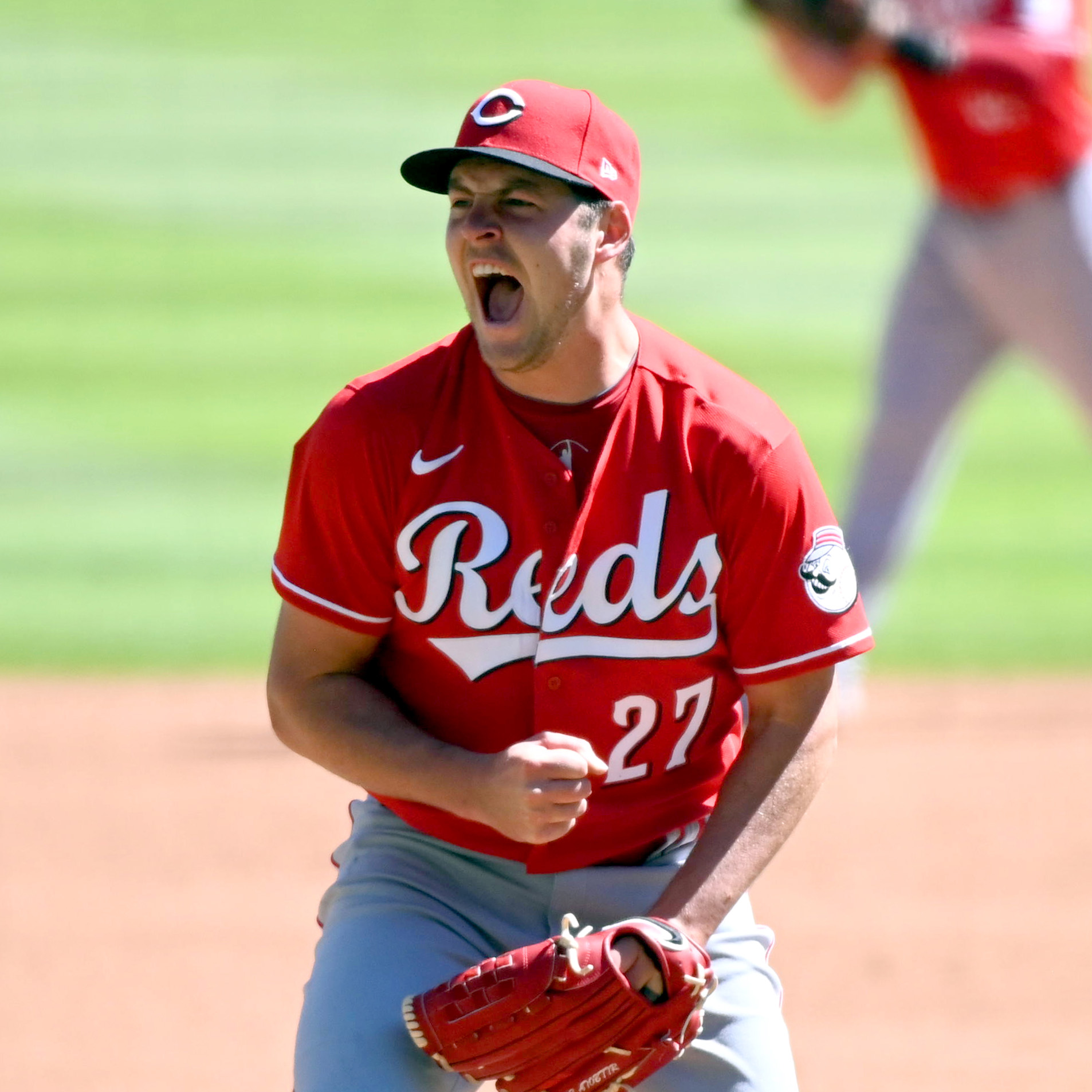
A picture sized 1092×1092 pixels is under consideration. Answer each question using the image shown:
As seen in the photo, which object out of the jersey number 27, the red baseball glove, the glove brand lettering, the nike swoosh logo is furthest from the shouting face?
the glove brand lettering

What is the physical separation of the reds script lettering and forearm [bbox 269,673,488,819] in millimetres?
174

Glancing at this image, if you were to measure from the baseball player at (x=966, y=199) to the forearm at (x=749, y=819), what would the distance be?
10.3 ft

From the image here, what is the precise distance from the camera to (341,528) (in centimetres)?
285

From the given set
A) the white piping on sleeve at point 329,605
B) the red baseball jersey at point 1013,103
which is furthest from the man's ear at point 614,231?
the red baseball jersey at point 1013,103

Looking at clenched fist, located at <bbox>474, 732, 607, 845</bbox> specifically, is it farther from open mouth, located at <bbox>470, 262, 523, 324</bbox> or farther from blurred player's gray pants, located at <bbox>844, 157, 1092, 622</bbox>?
blurred player's gray pants, located at <bbox>844, 157, 1092, 622</bbox>

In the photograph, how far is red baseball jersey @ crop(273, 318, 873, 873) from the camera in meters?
2.82

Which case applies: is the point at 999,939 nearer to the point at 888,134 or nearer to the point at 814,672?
the point at 814,672

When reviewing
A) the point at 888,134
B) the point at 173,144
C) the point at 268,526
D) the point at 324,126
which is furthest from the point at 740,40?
the point at 268,526

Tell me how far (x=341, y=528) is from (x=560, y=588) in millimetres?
338

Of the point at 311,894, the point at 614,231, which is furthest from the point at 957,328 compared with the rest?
the point at 614,231


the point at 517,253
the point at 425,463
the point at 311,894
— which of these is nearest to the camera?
the point at 517,253

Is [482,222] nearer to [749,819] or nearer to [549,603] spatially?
[549,603]

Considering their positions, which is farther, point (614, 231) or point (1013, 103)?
point (1013, 103)

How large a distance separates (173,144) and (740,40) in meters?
7.01
